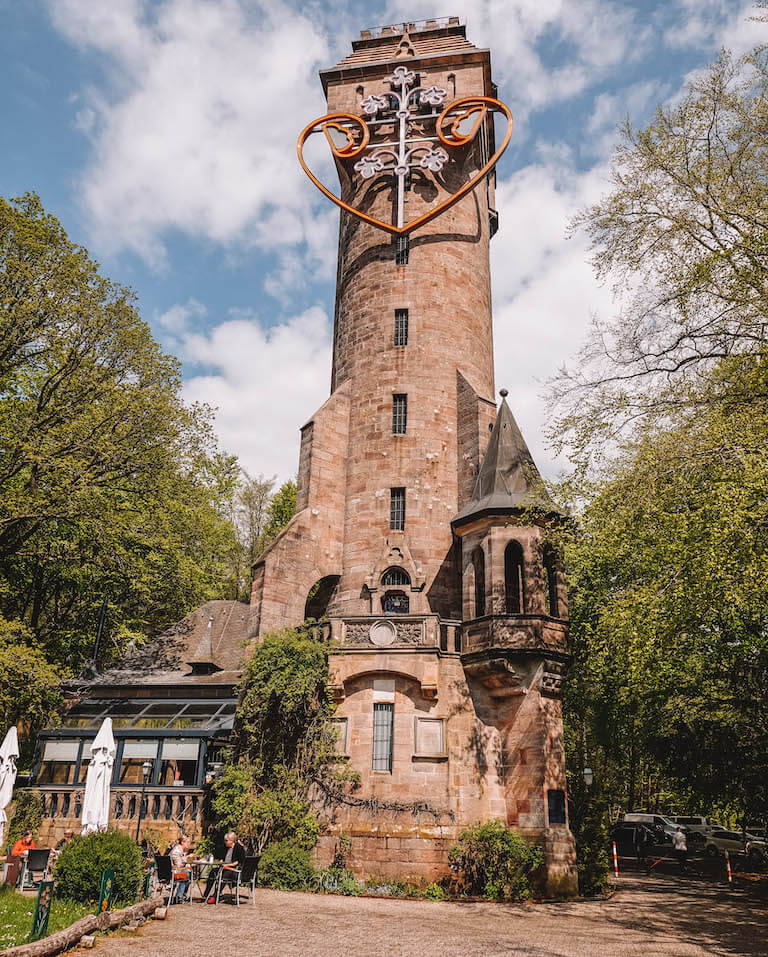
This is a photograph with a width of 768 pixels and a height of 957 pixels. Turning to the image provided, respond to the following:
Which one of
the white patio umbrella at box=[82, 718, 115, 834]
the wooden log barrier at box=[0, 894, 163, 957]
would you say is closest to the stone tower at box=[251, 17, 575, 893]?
the white patio umbrella at box=[82, 718, 115, 834]

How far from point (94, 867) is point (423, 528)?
39.5 feet

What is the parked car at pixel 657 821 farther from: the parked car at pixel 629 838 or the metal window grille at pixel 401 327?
the metal window grille at pixel 401 327

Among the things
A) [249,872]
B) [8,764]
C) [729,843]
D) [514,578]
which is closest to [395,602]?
[514,578]

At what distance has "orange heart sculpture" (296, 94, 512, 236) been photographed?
2491 cm

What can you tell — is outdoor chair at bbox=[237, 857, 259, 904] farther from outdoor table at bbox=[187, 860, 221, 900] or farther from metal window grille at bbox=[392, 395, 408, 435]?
metal window grille at bbox=[392, 395, 408, 435]

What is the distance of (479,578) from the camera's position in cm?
2052

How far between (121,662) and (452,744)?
11.9m

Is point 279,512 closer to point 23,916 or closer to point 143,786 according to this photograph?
point 143,786

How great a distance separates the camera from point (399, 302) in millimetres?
24438

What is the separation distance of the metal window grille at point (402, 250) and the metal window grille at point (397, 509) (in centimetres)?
739

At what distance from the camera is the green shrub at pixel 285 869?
16594 mm

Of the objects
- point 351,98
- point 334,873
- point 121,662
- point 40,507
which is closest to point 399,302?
point 351,98

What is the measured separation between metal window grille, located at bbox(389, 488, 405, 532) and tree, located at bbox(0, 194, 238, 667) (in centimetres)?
566

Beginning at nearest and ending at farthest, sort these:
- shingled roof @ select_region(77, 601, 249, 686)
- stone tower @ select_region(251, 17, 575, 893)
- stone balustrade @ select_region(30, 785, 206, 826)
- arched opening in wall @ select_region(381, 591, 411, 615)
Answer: stone tower @ select_region(251, 17, 575, 893) < stone balustrade @ select_region(30, 785, 206, 826) < arched opening in wall @ select_region(381, 591, 411, 615) < shingled roof @ select_region(77, 601, 249, 686)
